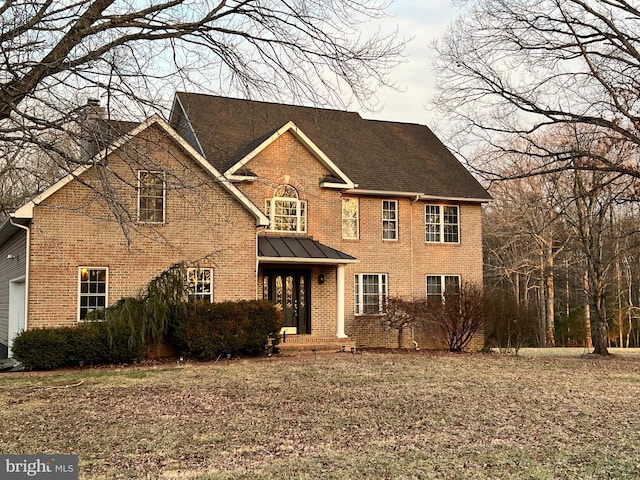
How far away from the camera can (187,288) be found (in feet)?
56.1

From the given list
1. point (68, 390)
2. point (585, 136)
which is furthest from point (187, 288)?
point (585, 136)

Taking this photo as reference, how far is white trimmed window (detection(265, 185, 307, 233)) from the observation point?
2120 cm

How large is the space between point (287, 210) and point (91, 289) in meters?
6.94

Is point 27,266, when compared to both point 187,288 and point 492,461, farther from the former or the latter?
point 492,461

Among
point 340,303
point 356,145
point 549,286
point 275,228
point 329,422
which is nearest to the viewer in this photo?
point 329,422

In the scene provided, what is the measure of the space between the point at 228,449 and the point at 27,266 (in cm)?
1084

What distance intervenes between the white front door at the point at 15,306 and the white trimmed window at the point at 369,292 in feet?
34.4

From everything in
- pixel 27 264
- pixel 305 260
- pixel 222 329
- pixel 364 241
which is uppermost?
pixel 364 241

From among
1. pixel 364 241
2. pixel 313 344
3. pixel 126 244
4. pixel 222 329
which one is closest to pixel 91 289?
pixel 126 244

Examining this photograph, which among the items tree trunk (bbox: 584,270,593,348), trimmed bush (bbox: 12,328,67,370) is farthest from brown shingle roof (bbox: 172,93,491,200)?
tree trunk (bbox: 584,270,593,348)

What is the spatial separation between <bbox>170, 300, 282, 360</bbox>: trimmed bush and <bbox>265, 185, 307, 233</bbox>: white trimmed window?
437cm

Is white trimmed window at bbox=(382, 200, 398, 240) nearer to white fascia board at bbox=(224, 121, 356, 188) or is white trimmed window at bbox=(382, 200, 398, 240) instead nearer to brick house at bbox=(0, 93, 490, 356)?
brick house at bbox=(0, 93, 490, 356)

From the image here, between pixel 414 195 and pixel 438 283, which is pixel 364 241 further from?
pixel 438 283

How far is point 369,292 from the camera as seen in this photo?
23.0m
